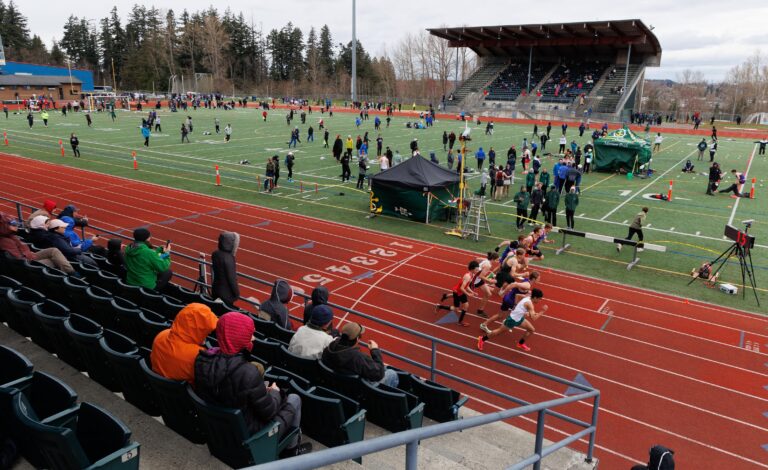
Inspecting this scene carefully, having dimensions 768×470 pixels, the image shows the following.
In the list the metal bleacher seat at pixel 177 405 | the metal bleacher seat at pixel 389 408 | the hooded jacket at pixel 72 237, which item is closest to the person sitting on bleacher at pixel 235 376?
the metal bleacher seat at pixel 177 405

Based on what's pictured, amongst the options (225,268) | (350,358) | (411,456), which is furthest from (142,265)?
(411,456)

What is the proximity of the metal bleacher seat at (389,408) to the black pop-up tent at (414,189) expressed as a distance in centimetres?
1334

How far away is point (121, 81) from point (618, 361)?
438ft

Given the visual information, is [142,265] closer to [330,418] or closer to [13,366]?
[13,366]

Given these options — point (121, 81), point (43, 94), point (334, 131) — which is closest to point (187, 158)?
point (334, 131)

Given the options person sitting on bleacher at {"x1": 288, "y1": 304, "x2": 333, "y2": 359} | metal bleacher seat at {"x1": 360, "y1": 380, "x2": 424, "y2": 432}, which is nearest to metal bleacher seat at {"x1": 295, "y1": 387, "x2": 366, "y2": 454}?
metal bleacher seat at {"x1": 360, "y1": 380, "x2": 424, "y2": 432}

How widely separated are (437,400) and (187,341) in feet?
9.98

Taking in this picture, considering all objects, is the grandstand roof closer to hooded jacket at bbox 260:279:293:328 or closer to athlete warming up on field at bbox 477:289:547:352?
athlete warming up on field at bbox 477:289:547:352

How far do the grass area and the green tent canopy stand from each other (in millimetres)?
943

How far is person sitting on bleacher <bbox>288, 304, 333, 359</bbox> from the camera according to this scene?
597 centimetres

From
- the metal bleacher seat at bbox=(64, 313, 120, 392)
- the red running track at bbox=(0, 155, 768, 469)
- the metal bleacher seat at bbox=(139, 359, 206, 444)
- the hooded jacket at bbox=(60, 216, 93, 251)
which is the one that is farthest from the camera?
the hooded jacket at bbox=(60, 216, 93, 251)

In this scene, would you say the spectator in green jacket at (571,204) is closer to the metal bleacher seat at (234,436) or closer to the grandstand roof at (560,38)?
the metal bleacher seat at (234,436)

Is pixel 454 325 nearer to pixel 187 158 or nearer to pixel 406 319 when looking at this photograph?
pixel 406 319

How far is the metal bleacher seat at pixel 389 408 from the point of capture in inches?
215
